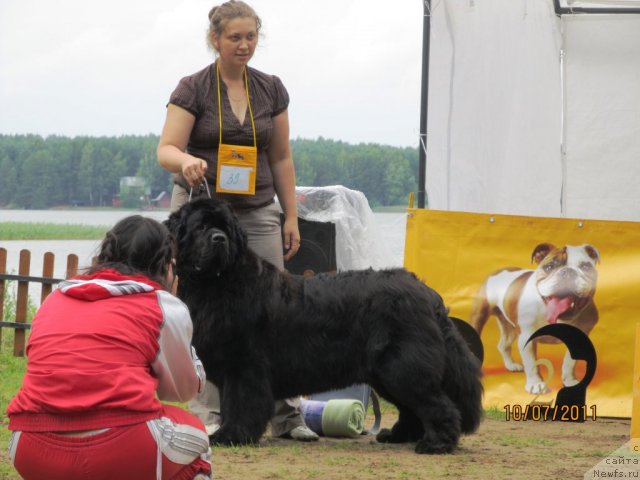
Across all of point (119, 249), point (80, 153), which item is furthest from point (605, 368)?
point (80, 153)

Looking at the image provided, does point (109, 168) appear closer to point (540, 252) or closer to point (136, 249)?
point (540, 252)

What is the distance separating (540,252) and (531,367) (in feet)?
2.20

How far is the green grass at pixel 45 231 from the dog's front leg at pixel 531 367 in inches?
259

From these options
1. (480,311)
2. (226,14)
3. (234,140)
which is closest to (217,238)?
(234,140)

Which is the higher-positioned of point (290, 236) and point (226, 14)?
point (226, 14)

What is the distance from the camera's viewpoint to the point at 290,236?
5289 millimetres

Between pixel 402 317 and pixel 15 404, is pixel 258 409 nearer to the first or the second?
pixel 402 317

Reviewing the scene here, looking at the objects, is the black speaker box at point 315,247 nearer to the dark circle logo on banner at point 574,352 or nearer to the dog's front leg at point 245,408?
the dark circle logo on banner at point 574,352

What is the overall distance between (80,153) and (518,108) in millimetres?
6753

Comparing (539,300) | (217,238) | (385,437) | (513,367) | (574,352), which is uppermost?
(217,238)

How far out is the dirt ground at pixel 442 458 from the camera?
4.14m

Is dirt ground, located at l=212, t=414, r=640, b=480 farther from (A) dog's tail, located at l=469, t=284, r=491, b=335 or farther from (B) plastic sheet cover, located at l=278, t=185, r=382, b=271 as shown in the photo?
(B) plastic sheet cover, located at l=278, t=185, r=382, b=271

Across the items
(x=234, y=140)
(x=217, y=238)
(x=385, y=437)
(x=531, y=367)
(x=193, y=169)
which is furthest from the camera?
(x=531, y=367)

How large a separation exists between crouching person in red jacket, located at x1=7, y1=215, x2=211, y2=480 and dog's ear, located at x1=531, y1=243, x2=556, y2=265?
3.60 m
